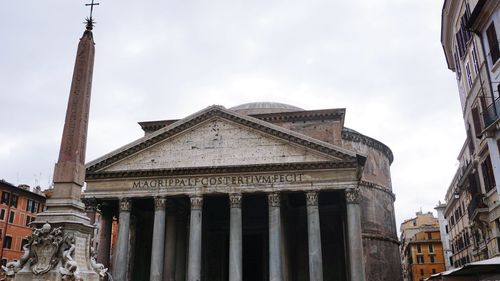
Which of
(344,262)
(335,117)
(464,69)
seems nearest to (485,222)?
(464,69)

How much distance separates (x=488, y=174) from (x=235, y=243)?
9279 millimetres

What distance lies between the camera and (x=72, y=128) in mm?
6840

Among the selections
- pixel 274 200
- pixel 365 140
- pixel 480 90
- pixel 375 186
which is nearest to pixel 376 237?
pixel 375 186

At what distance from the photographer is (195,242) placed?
18.0 meters

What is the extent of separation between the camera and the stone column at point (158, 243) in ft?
58.3

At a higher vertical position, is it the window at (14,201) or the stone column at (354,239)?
the window at (14,201)

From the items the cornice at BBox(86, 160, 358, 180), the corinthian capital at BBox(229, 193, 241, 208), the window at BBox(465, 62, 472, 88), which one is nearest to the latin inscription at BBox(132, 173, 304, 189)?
the cornice at BBox(86, 160, 358, 180)

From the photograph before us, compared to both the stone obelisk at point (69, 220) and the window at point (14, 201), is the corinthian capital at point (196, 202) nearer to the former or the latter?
the stone obelisk at point (69, 220)

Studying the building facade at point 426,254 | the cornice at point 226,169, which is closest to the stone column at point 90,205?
the cornice at point 226,169

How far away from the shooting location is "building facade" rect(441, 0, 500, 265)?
1302cm

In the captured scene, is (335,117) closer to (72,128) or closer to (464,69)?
(464,69)

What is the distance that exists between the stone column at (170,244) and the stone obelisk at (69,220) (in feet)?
43.8

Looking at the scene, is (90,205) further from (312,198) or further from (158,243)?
(312,198)

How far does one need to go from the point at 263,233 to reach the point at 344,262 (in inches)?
170
